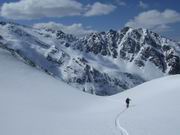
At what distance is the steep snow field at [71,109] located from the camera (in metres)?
30.5

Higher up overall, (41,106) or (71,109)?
(41,106)

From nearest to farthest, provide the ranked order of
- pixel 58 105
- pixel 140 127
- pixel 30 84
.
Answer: pixel 140 127 → pixel 58 105 → pixel 30 84

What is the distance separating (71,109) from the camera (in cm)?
5691

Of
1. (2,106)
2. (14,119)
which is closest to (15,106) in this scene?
(2,106)

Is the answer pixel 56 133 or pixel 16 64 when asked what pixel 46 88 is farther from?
pixel 56 133

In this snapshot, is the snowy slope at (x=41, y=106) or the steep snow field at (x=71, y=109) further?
the snowy slope at (x=41, y=106)

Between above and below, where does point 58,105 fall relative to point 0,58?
below

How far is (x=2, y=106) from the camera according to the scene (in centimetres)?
4509

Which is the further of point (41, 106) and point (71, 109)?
point (71, 109)

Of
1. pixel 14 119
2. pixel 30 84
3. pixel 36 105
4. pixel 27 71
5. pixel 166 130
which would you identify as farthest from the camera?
pixel 27 71

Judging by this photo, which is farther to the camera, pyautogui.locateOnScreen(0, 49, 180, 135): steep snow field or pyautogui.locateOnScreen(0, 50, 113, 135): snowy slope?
pyautogui.locateOnScreen(0, 50, 113, 135): snowy slope

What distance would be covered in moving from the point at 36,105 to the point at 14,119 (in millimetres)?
15532

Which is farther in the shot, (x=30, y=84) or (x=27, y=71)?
(x=27, y=71)

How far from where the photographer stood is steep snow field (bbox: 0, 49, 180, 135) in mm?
30500
